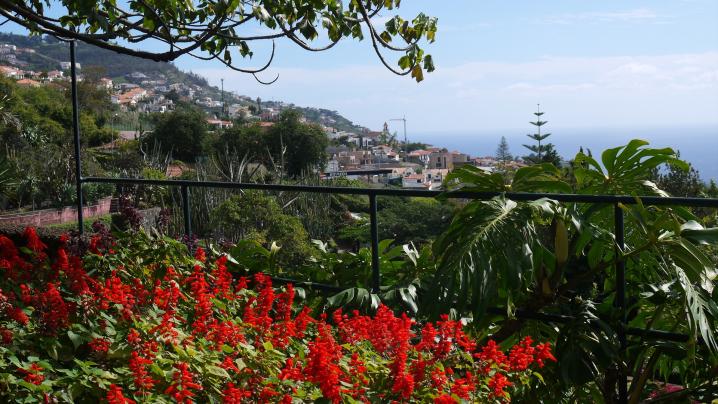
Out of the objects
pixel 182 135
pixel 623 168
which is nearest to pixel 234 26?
pixel 623 168

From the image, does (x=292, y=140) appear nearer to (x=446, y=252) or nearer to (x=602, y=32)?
(x=446, y=252)

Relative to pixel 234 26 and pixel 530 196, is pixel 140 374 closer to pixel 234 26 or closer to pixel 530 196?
pixel 530 196

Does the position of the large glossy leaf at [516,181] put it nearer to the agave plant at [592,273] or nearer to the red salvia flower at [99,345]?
the agave plant at [592,273]

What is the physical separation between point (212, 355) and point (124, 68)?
125332 mm

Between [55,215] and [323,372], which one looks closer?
[323,372]

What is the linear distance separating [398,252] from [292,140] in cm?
4065

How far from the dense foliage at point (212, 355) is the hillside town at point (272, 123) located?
78.4ft

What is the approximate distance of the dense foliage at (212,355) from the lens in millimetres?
1695

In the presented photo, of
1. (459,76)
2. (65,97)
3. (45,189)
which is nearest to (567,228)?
(45,189)

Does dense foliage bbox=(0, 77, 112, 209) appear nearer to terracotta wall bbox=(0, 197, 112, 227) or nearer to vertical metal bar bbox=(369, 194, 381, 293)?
terracotta wall bbox=(0, 197, 112, 227)

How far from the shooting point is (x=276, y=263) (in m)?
3.54

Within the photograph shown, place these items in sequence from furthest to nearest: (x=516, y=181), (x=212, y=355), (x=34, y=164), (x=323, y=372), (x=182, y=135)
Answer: (x=182, y=135) → (x=34, y=164) → (x=516, y=181) → (x=212, y=355) → (x=323, y=372)

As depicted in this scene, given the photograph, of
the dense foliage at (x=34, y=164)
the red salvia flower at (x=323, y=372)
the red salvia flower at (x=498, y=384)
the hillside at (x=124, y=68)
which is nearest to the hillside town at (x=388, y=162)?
the dense foliage at (x=34, y=164)

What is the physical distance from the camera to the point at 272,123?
5331cm
